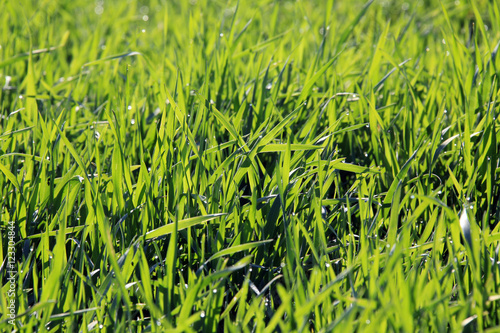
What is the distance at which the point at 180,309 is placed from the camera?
86 cm

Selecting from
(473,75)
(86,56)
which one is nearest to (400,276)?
(473,75)

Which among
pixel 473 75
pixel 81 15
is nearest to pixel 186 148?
pixel 473 75

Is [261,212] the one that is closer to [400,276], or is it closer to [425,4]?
[400,276]

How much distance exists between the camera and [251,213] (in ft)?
3.43

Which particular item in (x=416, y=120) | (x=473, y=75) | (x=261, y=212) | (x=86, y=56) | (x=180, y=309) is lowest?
(x=180, y=309)

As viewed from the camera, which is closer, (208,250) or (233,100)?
(208,250)

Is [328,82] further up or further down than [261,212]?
further up

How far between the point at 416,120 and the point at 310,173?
0.56 metres

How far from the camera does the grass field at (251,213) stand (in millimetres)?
834

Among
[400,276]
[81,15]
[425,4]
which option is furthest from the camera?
[425,4]

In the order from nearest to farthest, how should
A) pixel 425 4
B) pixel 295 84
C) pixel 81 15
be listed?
pixel 295 84, pixel 81 15, pixel 425 4

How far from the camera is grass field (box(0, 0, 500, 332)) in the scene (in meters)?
0.83

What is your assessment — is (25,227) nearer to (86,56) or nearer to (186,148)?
(186,148)

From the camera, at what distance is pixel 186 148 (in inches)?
43.8
